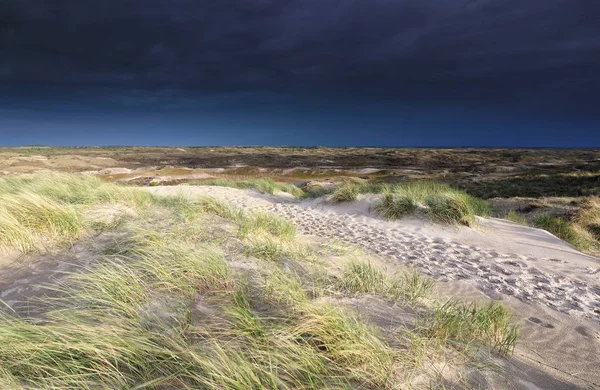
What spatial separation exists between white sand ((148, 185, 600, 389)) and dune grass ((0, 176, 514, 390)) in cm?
51

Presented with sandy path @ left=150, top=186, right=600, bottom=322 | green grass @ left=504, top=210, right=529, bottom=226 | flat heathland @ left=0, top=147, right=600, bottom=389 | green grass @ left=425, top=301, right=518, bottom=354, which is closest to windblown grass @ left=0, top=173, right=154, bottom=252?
flat heathland @ left=0, top=147, right=600, bottom=389

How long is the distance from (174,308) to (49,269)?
1.92 m

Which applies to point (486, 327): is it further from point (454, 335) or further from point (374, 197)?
point (374, 197)

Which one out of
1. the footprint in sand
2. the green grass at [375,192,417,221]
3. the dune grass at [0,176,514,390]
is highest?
the dune grass at [0,176,514,390]

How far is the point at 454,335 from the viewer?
246cm

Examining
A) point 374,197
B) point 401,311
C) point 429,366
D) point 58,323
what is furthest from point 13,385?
point 374,197

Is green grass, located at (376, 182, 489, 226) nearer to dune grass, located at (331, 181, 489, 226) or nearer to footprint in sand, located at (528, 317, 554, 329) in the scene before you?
dune grass, located at (331, 181, 489, 226)

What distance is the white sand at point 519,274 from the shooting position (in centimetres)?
260

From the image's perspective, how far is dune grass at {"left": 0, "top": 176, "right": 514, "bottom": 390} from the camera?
1.72m

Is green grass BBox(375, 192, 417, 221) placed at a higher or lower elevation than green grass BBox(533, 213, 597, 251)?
higher

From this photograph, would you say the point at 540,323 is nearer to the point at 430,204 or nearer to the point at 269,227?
the point at 269,227

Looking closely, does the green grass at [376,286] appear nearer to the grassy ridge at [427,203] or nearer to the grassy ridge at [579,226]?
the grassy ridge at [427,203]

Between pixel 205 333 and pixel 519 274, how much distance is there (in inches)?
203

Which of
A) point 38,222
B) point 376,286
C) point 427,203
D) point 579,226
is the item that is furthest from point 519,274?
point 38,222
